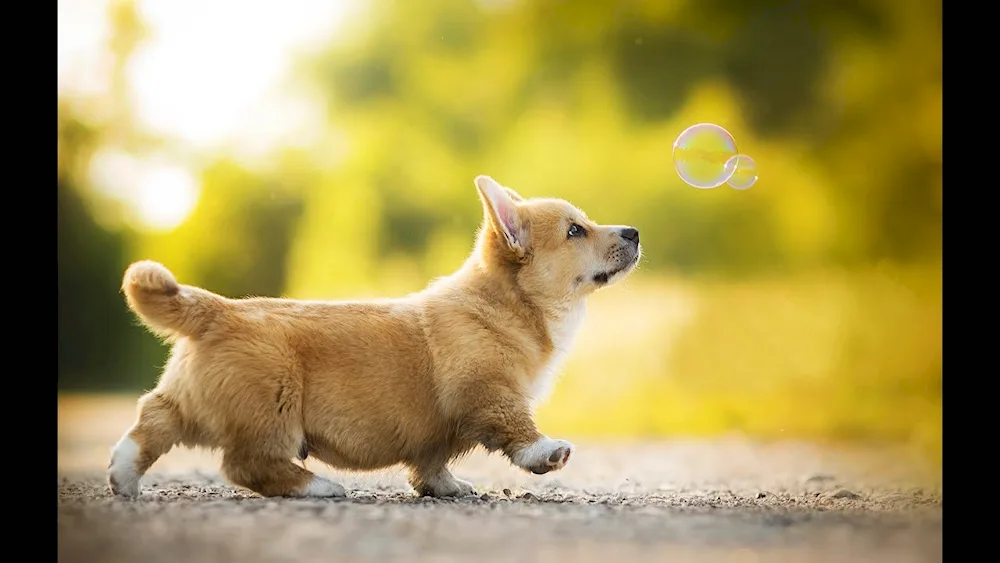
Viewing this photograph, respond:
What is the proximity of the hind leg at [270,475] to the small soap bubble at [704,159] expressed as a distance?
220 cm

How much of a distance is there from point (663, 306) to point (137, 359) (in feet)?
14.5

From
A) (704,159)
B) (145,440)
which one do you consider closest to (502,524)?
(145,440)

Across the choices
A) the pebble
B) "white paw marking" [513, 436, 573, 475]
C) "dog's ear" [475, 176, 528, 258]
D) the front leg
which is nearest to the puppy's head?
"dog's ear" [475, 176, 528, 258]

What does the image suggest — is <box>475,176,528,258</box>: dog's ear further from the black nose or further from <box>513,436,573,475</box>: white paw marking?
<box>513,436,573,475</box>: white paw marking

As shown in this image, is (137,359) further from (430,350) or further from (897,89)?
(897,89)

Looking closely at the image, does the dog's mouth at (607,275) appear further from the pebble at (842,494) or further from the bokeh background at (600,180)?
the bokeh background at (600,180)

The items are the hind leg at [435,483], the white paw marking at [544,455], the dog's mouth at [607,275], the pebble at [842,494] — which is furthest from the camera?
the pebble at [842,494]

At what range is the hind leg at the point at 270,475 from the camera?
3236 millimetres

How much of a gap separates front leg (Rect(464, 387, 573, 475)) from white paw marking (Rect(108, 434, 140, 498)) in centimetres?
103

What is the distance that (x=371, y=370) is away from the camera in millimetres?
3408

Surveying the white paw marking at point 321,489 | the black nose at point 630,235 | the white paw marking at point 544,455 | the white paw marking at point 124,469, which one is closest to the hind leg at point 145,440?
the white paw marking at point 124,469

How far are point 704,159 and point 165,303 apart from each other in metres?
2.43

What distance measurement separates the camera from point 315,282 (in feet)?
32.0
